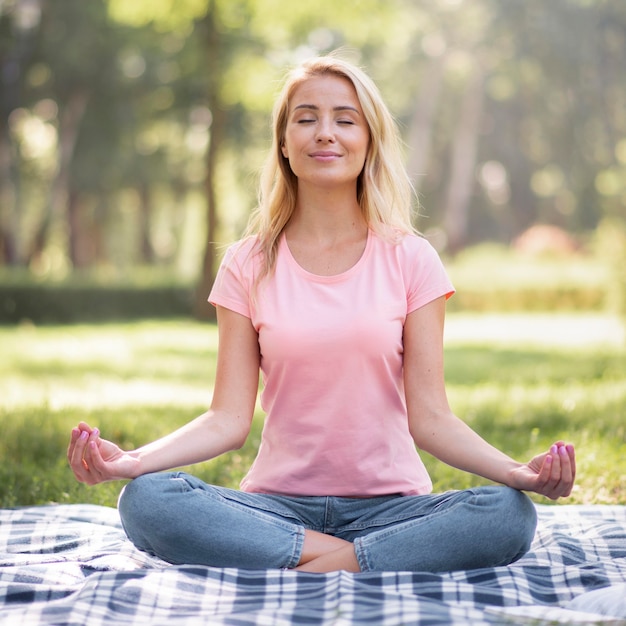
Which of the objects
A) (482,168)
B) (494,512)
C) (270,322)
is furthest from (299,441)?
(482,168)

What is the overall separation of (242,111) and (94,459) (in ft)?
76.1

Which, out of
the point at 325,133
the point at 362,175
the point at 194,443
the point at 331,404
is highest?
the point at 325,133

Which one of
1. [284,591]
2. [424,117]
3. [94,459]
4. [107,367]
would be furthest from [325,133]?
[424,117]

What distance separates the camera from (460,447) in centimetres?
305

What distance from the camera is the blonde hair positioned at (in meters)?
3.38

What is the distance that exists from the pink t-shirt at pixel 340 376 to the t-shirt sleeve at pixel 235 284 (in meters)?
0.02

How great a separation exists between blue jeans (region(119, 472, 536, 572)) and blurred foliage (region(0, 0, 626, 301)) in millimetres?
10453

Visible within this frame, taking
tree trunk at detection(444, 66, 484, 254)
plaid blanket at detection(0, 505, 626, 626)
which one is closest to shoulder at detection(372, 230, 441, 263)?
plaid blanket at detection(0, 505, 626, 626)

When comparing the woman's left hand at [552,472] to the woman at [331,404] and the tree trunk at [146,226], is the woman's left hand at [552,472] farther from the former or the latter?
the tree trunk at [146,226]

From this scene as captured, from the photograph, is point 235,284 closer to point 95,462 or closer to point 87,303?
point 95,462

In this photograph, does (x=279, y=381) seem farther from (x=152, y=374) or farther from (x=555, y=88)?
(x=555, y=88)

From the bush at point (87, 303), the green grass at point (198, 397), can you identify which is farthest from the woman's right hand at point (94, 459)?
the bush at point (87, 303)

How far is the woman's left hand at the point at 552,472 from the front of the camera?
2742 millimetres

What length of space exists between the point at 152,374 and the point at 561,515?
6600 mm
